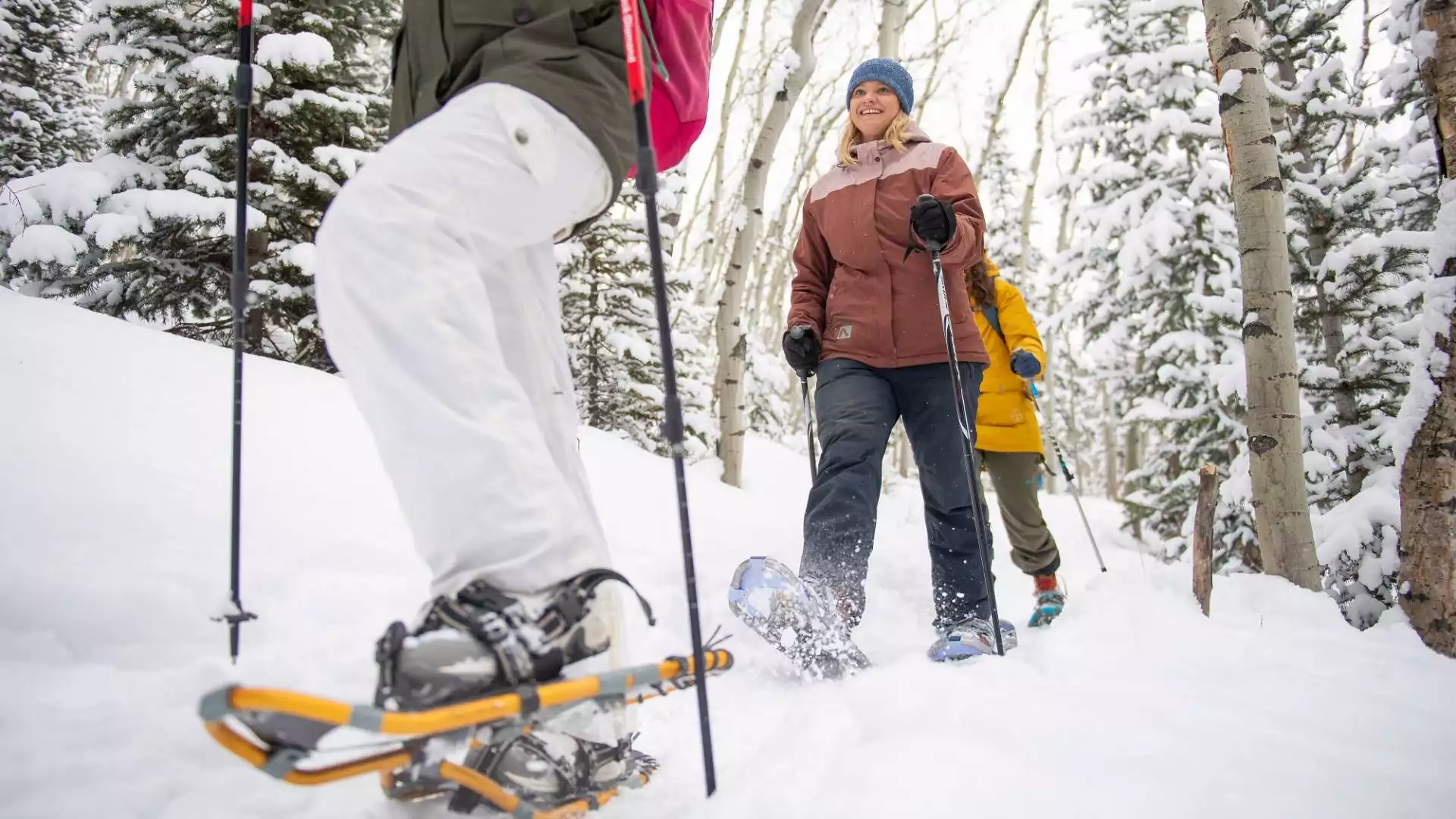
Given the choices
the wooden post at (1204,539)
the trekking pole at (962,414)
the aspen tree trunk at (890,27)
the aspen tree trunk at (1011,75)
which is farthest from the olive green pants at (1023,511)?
the aspen tree trunk at (1011,75)

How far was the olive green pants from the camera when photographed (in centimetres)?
394

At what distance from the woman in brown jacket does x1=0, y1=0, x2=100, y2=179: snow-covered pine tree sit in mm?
15432

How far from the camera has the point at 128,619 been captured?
70.3 inches

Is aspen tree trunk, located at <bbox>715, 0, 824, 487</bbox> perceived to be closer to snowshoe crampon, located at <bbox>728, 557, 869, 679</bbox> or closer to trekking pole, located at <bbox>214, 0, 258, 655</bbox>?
snowshoe crampon, located at <bbox>728, 557, 869, 679</bbox>

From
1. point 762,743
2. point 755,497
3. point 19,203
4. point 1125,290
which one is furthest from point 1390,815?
point 1125,290

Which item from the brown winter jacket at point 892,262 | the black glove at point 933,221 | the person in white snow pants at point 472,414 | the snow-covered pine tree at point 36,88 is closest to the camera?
the person in white snow pants at point 472,414

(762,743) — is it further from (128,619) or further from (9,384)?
(9,384)

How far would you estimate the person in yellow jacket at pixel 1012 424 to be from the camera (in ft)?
13.0

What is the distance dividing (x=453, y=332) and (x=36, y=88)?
65.7 ft

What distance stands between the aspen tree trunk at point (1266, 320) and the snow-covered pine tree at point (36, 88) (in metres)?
16.7

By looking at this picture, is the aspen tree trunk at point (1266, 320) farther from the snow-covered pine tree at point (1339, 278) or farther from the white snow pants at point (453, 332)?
the white snow pants at point (453, 332)

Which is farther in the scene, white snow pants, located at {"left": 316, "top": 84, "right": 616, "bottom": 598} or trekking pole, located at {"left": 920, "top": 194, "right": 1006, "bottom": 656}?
trekking pole, located at {"left": 920, "top": 194, "right": 1006, "bottom": 656}

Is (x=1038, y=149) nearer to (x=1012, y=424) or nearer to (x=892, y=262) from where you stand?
(x=1012, y=424)

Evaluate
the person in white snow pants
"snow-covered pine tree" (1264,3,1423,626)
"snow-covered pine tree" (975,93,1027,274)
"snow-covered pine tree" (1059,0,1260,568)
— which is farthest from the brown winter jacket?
"snow-covered pine tree" (975,93,1027,274)
